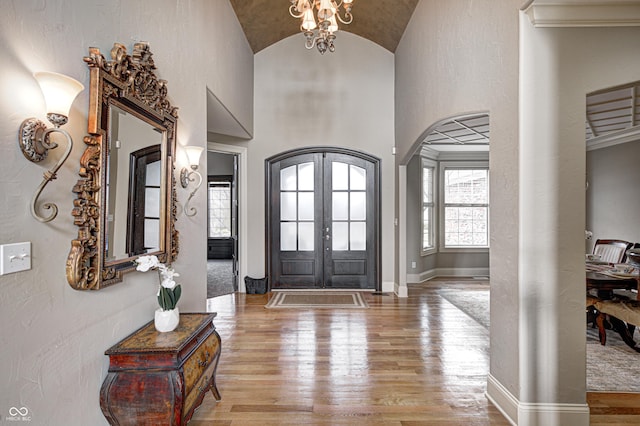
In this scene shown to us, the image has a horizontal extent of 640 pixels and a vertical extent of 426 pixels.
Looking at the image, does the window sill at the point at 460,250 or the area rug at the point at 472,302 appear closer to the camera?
the area rug at the point at 472,302

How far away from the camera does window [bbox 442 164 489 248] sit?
7168 millimetres

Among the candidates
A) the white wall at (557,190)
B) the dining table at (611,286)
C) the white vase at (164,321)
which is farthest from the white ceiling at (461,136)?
the white vase at (164,321)

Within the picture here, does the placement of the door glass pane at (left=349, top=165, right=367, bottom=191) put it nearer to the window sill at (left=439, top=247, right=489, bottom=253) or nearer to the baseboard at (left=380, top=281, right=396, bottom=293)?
the baseboard at (left=380, top=281, right=396, bottom=293)

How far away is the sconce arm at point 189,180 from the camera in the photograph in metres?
2.73

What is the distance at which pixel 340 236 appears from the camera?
231 inches

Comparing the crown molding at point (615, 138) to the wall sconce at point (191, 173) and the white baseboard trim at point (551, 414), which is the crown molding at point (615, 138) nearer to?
the white baseboard trim at point (551, 414)

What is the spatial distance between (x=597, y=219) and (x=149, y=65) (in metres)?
7.78

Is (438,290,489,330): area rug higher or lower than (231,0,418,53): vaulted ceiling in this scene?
lower

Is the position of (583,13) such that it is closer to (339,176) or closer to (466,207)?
(339,176)

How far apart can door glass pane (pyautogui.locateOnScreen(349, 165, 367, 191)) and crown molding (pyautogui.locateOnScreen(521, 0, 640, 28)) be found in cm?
386

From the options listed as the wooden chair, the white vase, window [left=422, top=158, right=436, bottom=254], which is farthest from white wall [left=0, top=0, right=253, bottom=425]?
window [left=422, top=158, right=436, bottom=254]

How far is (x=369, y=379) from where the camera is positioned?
2.71m

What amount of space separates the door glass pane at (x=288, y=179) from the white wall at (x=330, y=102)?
39 centimetres

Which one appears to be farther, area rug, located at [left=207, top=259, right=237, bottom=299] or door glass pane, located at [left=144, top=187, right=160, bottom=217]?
area rug, located at [left=207, top=259, right=237, bottom=299]
